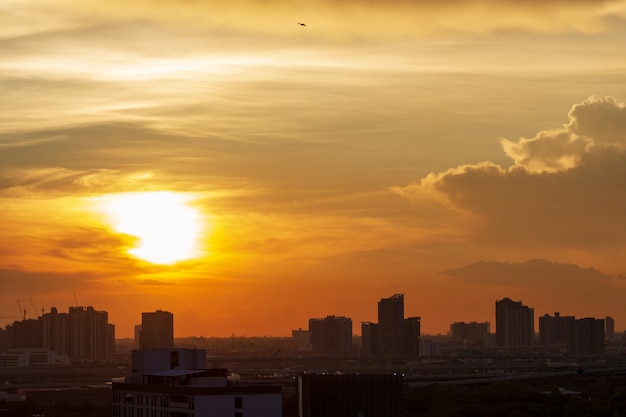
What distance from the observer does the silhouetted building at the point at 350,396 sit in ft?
337

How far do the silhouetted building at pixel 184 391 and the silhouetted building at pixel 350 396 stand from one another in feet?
27.0

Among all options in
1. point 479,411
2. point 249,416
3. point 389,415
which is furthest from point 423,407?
point 249,416

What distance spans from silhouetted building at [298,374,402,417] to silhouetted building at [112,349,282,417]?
27.0ft

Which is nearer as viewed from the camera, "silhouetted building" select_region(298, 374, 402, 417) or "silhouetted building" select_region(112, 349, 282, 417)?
"silhouetted building" select_region(112, 349, 282, 417)

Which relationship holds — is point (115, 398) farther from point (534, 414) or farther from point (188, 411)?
point (534, 414)

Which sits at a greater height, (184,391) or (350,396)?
(184,391)

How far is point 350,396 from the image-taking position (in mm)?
103000

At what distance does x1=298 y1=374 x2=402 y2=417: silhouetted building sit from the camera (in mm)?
102812

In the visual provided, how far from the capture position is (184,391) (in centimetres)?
9088

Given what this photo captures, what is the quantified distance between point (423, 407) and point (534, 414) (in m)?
19.7

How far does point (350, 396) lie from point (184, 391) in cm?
1631

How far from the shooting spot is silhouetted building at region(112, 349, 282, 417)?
90062 millimetres

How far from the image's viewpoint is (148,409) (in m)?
96.6

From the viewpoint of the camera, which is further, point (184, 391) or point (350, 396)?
point (350, 396)
